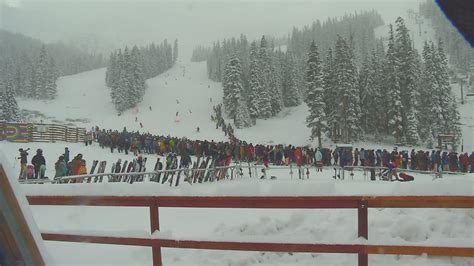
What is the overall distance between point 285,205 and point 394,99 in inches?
1895

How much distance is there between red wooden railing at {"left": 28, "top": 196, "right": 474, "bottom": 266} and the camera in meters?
3.23

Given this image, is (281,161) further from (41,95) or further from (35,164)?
(41,95)

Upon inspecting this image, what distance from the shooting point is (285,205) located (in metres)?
3.49

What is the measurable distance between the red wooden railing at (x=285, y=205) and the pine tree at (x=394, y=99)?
47.3 metres

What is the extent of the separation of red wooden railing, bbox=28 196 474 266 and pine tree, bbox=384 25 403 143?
47343 millimetres

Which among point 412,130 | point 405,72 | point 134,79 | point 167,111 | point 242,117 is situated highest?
point 134,79

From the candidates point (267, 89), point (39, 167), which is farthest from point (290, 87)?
point (39, 167)

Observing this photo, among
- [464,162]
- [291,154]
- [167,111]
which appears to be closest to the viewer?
[464,162]

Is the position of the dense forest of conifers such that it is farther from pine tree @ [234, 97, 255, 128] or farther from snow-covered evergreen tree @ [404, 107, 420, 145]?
pine tree @ [234, 97, 255, 128]

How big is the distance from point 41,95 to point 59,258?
99.3 meters

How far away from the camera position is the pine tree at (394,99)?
47.8 meters

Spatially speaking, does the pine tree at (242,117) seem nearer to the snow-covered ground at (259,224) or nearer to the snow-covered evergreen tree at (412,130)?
the snow-covered evergreen tree at (412,130)

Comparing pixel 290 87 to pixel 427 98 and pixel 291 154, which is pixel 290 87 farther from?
pixel 291 154

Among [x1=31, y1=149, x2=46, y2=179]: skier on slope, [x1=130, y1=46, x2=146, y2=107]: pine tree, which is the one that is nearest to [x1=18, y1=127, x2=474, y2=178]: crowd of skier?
[x1=31, y1=149, x2=46, y2=179]: skier on slope
